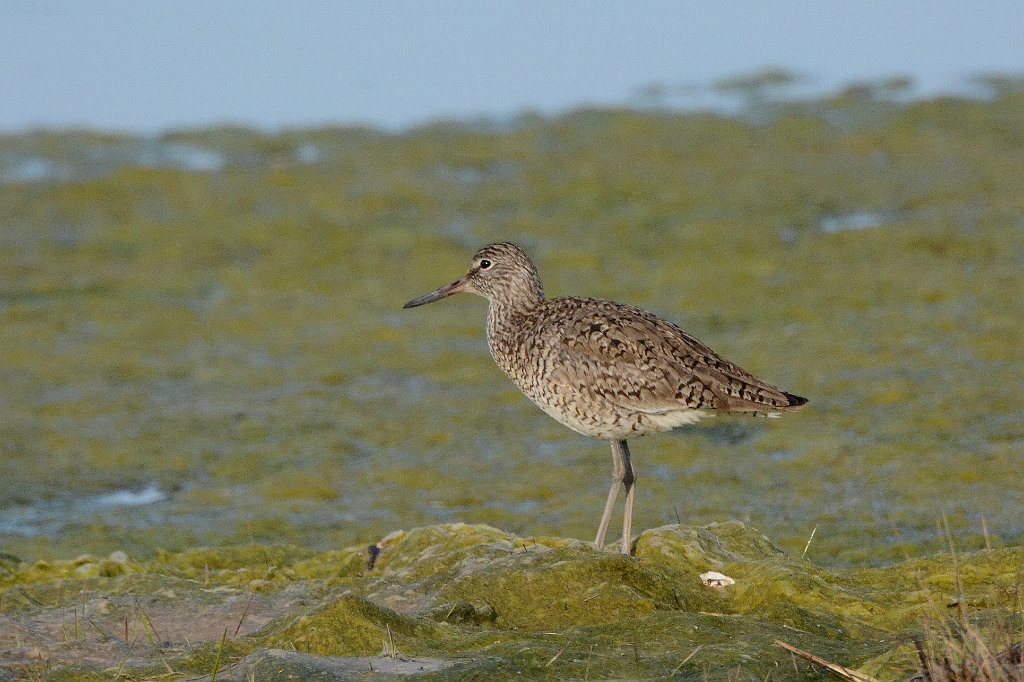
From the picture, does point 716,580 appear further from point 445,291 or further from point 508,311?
point 445,291

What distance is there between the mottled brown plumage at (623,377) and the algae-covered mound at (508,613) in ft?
1.43

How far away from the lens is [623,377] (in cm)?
526

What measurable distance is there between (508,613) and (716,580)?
732 millimetres

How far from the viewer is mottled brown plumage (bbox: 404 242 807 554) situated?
5.22 meters

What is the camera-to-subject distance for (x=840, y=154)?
11.7 meters

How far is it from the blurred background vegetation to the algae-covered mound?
3.58ft

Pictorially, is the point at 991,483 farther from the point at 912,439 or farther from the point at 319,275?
the point at 319,275

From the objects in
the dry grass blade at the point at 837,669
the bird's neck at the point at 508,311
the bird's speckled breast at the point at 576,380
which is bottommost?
the dry grass blade at the point at 837,669

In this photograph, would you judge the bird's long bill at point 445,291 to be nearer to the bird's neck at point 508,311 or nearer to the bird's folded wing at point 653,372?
the bird's neck at point 508,311

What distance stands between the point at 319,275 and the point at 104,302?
1424 mm

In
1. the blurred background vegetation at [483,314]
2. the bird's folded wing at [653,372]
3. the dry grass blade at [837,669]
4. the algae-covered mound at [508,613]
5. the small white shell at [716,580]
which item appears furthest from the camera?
the blurred background vegetation at [483,314]

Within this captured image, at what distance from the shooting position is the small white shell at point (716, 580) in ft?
15.8

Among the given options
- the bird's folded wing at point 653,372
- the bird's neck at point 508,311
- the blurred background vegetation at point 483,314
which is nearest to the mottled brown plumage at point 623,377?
the bird's folded wing at point 653,372

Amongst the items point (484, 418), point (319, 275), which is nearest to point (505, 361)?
point (484, 418)
